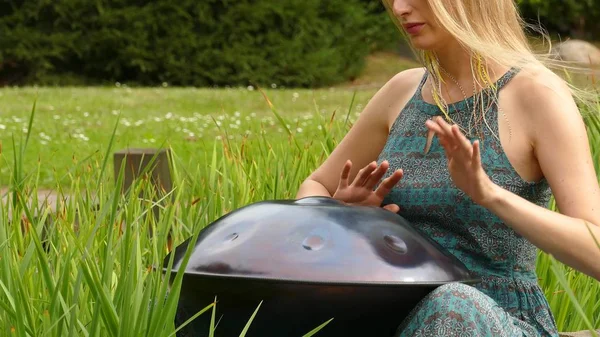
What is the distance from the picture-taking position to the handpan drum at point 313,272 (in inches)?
74.5

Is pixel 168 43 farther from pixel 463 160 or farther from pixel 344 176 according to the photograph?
pixel 463 160

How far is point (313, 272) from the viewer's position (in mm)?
1885

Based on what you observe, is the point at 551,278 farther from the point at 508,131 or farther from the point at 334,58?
the point at 334,58

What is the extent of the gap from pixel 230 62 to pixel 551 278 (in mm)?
13473

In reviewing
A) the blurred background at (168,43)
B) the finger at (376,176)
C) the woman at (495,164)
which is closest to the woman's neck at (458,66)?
the woman at (495,164)

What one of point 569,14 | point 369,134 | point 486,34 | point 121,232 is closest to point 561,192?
point 486,34

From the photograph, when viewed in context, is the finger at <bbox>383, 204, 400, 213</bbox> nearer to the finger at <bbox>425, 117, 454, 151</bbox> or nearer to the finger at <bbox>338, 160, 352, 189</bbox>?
the finger at <bbox>338, 160, 352, 189</bbox>

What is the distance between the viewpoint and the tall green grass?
1.92 m

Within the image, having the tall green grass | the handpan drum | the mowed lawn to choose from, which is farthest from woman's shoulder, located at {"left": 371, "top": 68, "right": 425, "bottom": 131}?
the mowed lawn

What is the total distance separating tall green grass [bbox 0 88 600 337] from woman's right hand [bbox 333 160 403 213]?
0.32 meters

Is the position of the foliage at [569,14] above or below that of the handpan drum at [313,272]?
below

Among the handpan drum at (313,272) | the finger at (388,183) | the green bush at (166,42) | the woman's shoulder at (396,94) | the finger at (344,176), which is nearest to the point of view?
the handpan drum at (313,272)

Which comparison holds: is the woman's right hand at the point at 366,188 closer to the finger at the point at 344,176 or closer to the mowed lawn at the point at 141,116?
the finger at the point at 344,176

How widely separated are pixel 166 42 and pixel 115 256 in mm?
13833
